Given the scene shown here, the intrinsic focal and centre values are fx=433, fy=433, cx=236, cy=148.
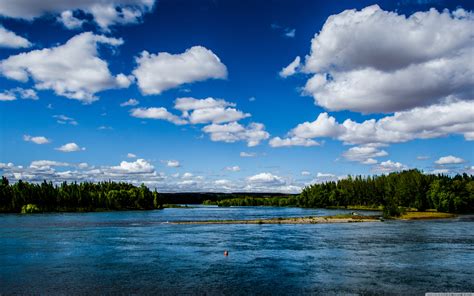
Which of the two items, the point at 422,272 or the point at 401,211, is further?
the point at 401,211

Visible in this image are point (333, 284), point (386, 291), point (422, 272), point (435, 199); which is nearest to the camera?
point (386, 291)

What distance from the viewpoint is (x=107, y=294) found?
4081 cm

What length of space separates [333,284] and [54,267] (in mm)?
34611

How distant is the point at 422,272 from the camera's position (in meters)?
49.3

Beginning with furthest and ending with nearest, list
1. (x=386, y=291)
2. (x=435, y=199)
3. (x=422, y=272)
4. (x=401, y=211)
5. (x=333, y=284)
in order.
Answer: (x=435, y=199) → (x=401, y=211) → (x=422, y=272) → (x=333, y=284) → (x=386, y=291)

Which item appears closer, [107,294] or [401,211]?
[107,294]

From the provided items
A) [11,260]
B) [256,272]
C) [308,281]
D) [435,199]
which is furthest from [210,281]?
[435,199]

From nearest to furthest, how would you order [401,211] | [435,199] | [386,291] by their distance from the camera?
1. [386,291]
2. [401,211]
3. [435,199]

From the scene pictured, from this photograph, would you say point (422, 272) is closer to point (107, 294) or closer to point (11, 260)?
point (107, 294)

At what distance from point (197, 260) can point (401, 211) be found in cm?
11915

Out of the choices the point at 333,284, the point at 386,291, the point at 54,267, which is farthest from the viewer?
the point at 54,267

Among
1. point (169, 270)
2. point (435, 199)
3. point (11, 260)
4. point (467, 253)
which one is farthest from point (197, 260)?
point (435, 199)

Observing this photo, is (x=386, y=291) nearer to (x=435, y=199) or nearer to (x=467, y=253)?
(x=467, y=253)

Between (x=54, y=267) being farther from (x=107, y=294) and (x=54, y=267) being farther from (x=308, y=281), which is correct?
(x=308, y=281)
